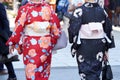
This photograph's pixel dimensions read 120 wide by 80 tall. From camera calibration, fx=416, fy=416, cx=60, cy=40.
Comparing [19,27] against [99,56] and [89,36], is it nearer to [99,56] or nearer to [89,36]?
[89,36]

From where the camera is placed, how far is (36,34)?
5594 millimetres

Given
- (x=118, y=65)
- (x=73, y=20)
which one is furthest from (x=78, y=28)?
(x=118, y=65)

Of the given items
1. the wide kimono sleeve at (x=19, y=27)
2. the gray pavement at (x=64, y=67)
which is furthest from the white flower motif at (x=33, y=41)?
the gray pavement at (x=64, y=67)

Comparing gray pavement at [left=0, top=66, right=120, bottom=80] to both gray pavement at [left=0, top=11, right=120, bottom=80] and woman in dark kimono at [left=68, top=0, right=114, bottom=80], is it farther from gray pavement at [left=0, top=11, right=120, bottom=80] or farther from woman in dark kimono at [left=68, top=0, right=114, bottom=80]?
woman in dark kimono at [left=68, top=0, right=114, bottom=80]

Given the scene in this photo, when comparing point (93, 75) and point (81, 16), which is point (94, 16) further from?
point (93, 75)

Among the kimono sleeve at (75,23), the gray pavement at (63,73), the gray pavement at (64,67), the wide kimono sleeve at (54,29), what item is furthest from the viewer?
the gray pavement at (64,67)

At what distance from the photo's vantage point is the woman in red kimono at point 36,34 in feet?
18.4

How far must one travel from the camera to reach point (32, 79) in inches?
222

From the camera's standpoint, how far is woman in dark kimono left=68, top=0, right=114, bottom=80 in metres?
5.59

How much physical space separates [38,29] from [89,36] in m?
0.70

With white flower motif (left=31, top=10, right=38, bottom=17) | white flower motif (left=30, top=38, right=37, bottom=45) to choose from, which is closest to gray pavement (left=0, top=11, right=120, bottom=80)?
white flower motif (left=30, top=38, right=37, bottom=45)

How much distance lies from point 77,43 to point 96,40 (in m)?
0.27

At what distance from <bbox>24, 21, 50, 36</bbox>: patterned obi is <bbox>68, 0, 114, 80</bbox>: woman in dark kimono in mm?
315

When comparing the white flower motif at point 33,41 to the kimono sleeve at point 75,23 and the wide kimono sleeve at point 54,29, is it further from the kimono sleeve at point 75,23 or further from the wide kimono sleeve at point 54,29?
the kimono sleeve at point 75,23
